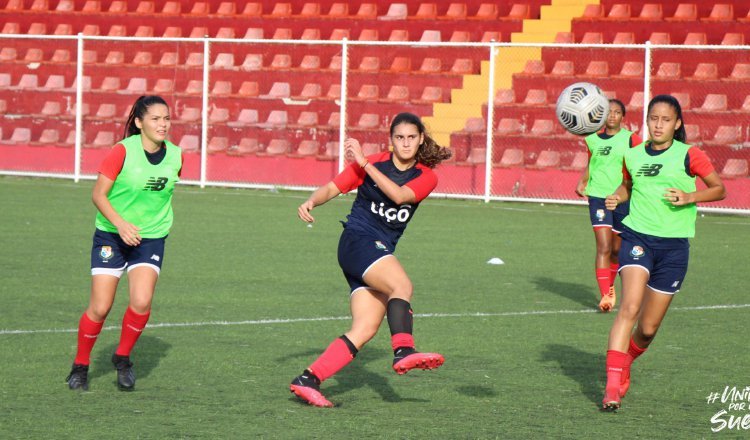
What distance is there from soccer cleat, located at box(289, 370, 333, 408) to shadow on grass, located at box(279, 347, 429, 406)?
228 mm

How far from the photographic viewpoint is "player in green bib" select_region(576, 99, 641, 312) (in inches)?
449

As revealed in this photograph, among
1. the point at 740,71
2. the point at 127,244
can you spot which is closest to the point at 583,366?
the point at 127,244

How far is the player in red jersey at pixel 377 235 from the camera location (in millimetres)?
6758

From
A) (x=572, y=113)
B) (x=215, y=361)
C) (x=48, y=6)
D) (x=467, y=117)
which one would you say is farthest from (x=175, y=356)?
(x=48, y=6)

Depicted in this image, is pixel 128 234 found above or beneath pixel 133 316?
above

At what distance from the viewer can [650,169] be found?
23.7 feet

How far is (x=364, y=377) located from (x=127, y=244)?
1.67 m

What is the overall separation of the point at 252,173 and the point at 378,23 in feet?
14.4

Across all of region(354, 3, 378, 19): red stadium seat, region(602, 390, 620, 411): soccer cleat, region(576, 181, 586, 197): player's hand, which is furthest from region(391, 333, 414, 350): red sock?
region(354, 3, 378, 19): red stadium seat

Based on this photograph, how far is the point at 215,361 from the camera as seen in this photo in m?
8.26

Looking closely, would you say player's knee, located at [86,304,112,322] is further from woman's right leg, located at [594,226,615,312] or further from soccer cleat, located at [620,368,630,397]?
woman's right leg, located at [594,226,615,312]

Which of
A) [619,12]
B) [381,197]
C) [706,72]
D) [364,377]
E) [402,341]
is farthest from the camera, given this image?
[619,12]

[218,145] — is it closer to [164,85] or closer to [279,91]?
[279,91]

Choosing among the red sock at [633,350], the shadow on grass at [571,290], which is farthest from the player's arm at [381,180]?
the shadow on grass at [571,290]
